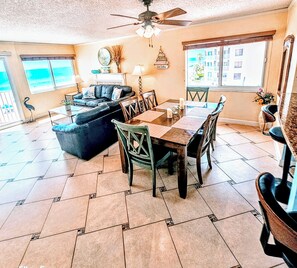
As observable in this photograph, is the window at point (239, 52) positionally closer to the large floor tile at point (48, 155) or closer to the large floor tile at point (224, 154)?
the large floor tile at point (224, 154)

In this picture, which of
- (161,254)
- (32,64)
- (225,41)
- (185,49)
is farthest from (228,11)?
(32,64)

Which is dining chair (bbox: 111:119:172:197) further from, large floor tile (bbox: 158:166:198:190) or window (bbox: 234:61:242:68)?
window (bbox: 234:61:242:68)

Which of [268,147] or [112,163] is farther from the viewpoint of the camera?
[268,147]

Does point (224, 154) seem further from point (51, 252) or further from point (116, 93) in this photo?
point (116, 93)

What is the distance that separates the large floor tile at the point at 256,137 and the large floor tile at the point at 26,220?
3.62 m

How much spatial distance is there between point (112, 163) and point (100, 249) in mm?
1512

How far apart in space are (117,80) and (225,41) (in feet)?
11.6

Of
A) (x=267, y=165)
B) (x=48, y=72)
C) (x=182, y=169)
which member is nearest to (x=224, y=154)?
(x=267, y=165)

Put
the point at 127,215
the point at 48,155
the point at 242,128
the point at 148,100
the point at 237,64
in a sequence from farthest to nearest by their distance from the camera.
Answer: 1. the point at 237,64
2. the point at 242,128
3. the point at 148,100
4. the point at 48,155
5. the point at 127,215

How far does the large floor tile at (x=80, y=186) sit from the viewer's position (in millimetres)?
2382

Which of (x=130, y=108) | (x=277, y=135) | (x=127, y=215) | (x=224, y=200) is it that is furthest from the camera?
(x=130, y=108)

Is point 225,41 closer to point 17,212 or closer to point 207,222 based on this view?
point 207,222

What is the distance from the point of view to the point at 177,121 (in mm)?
2498

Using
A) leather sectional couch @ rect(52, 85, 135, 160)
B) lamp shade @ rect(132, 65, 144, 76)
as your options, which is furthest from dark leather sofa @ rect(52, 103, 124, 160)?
lamp shade @ rect(132, 65, 144, 76)
